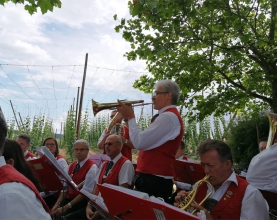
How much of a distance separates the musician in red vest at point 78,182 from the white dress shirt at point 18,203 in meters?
3.21

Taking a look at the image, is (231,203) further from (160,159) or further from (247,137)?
(247,137)

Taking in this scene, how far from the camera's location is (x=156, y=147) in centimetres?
337

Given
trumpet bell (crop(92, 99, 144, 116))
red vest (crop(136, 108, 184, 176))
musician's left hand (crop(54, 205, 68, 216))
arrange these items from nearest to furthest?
1. red vest (crop(136, 108, 184, 176))
2. trumpet bell (crop(92, 99, 144, 116))
3. musician's left hand (crop(54, 205, 68, 216))

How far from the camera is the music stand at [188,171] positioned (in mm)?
3902

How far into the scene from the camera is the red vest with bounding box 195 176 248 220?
2.46 meters

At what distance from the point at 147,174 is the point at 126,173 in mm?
1066

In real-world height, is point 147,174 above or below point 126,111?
below

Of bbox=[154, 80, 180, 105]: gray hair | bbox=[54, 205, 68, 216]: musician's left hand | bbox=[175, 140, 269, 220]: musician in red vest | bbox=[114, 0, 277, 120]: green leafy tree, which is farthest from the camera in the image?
bbox=[114, 0, 277, 120]: green leafy tree

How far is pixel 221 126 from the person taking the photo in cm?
1255

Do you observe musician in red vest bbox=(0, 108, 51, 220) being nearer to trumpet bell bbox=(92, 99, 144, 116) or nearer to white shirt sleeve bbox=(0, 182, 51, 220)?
white shirt sleeve bbox=(0, 182, 51, 220)

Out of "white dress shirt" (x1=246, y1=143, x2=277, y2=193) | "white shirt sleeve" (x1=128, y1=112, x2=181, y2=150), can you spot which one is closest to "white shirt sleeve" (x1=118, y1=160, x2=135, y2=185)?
"white shirt sleeve" (x1=128, y1=112, x2=181, y2=150)

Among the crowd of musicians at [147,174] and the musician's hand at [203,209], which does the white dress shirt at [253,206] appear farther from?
the musician's hand at [203,209]

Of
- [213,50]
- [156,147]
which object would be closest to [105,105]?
[156,147]

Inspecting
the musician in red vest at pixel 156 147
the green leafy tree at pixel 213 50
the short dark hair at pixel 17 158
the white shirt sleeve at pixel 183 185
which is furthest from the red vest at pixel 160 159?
the green leafy tree at pixel 213 50
